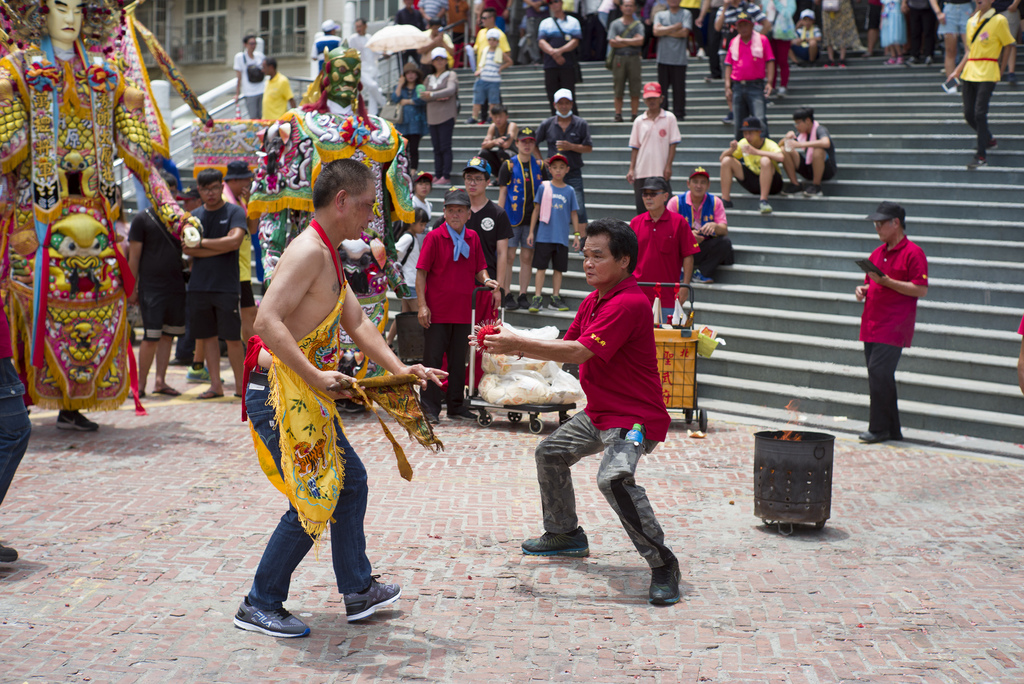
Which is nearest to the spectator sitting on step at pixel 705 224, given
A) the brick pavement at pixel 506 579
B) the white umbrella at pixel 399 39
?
the brick pavement at pixel 506 579

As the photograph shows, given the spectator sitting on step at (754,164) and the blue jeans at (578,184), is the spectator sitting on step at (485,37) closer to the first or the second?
the blue jeans at (578,184)

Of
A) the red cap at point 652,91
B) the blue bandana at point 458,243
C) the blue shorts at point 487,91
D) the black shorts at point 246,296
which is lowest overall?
the black shorts at point 246,296

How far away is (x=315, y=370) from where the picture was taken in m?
4.22

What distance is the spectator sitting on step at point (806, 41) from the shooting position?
1670 centimetres

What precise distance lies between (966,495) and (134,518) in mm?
5733

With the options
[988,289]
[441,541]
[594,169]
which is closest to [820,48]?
[594,169]

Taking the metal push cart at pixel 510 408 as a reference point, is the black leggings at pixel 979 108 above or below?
above

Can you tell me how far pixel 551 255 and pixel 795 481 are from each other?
6.00m

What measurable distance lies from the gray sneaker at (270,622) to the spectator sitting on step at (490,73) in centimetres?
1342

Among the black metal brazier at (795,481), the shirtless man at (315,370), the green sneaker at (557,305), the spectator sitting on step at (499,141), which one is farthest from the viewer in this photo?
the spectator sitting on step at (499,141)

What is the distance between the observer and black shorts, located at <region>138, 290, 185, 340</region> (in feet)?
32.1

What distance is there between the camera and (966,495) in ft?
23.4

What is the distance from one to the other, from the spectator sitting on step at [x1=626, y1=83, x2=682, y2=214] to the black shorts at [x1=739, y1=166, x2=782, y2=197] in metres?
→ 1.08

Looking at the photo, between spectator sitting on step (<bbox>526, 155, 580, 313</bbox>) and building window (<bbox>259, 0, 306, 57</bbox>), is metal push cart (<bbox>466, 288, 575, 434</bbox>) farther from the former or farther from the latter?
building window (<bbox>259, 0, 306, 57</bbox>)
